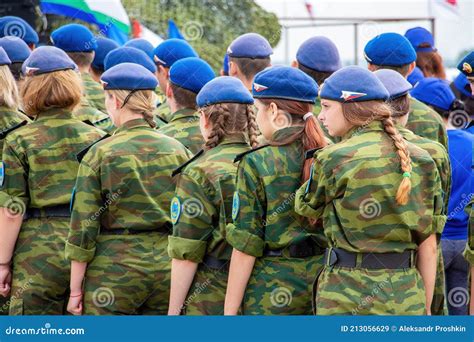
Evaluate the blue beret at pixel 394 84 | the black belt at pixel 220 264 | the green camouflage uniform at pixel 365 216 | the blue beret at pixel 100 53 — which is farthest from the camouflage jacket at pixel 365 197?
the blue beret at pixel 100 53

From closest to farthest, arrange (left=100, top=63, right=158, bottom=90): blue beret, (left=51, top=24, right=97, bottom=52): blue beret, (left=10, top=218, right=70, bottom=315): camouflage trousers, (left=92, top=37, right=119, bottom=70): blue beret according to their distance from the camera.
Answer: (left=100, top=63, right=158, bottom=90): blue beret → (left=10, top=218, right=70, bottom=315): camouflage trousers → (left=51, top=24, right=97, bottom=52): blue beret → (left=92, top=37, right=119, bottom=70): blue beret

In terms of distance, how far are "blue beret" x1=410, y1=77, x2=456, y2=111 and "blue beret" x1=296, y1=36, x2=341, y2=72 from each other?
0.56m

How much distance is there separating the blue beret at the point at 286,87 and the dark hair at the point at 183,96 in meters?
1.55

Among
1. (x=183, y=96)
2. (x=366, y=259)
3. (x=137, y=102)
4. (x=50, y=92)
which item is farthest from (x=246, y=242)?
(x=183, y=96)

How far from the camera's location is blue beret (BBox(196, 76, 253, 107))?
189 inches

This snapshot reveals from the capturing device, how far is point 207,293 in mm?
4734

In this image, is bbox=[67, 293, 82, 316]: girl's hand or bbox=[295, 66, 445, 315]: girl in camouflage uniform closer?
bbox=[295, 66, 445, 315]: girl in camouflage uniform

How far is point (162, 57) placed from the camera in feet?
23.7

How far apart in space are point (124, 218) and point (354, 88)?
1.41m

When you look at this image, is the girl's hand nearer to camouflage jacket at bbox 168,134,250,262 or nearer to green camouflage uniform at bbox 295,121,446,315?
camouflage jacket at bbox 168,134,250,262

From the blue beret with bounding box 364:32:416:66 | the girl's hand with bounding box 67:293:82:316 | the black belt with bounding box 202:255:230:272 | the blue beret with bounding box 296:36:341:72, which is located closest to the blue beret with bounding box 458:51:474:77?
the blue beret with bounding box 364:32:416:66

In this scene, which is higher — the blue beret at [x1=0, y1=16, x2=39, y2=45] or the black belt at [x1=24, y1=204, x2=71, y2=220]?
the blue beret at [x1=0, y1=16, x2=39, y2=45]

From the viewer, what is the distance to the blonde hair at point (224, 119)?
4789 mm

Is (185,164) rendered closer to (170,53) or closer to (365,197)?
(365,197)
